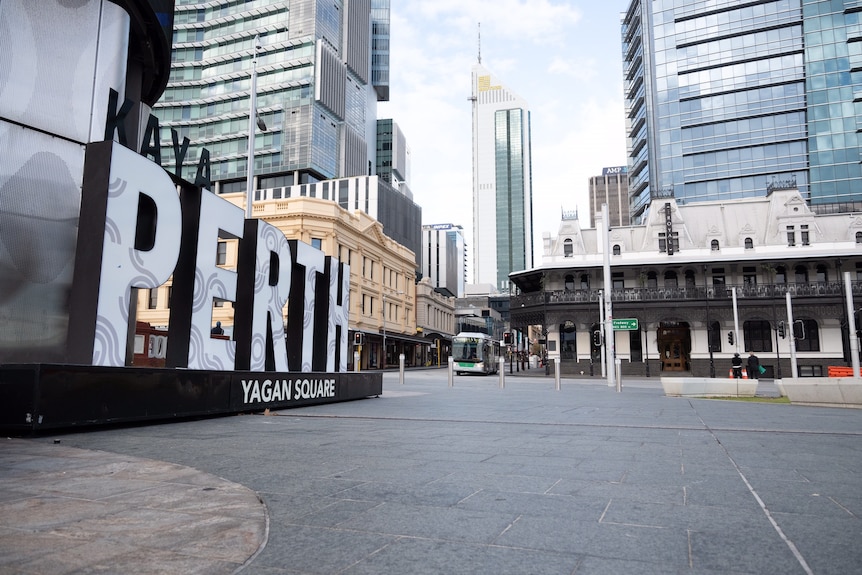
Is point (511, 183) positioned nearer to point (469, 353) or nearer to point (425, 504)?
point (469, 353)

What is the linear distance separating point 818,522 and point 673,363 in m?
47.7

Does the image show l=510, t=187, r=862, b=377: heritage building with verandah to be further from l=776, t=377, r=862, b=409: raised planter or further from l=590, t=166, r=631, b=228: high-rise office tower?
l=590, t=166, r=631, b=228: high-rise office tower

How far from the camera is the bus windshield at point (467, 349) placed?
44.3m

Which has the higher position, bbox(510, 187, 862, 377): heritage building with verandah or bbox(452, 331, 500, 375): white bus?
bbox(510, 187, 862, 377): heritage building with verandah

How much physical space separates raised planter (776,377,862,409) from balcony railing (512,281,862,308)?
27.1 meters

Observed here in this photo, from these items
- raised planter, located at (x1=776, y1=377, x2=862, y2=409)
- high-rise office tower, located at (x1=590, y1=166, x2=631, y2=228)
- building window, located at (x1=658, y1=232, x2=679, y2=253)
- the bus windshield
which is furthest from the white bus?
high-rise office tower, located at (x1=590, y1=166, x2=631, y2=228)

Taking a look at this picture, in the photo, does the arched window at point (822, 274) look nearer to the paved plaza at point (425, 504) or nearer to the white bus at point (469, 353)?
the white bus at point (469, 353)

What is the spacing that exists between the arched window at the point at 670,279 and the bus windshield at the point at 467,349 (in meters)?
15.4

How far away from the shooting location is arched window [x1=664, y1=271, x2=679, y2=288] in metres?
44.1

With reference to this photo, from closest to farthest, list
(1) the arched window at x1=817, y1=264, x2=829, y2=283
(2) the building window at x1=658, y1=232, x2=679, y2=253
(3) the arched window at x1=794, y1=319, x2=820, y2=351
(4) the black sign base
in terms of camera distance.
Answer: (4) the black sign base < (3) the arched window at x1=794, y1=319, x2=820, y2=351 < (1) the arched window at x1=817, y1=264, x2=829, y2=283 < (2) the building window at x1=658, y1=232, x2=679, y2=253

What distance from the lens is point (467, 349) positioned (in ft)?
146

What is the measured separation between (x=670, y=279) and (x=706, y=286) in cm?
280

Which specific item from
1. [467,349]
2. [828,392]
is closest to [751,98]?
[467,349]

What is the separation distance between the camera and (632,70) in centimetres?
7825
